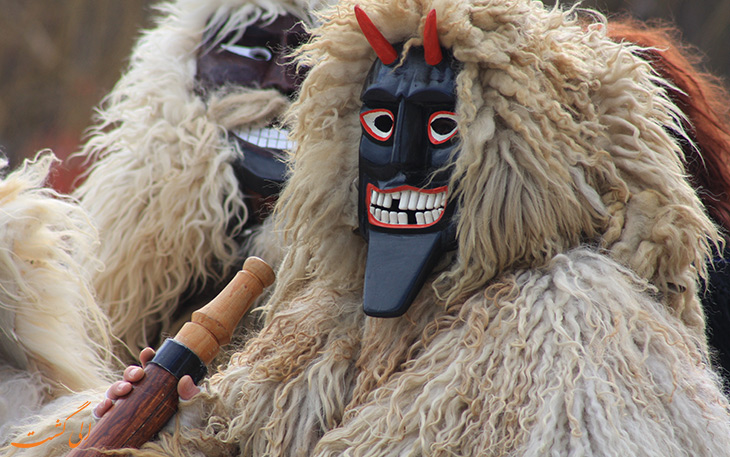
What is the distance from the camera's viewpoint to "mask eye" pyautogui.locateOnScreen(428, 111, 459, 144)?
1026 millimetres

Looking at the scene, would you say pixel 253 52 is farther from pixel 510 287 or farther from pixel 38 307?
pixel 510 287

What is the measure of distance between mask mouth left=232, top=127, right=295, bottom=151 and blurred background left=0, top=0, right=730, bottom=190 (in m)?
3.10

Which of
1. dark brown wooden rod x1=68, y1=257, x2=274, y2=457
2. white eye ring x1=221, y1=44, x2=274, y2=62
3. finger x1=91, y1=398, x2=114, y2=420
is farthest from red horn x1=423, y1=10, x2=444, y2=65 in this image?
white eye ring x1=221, y1=44, x2=274, y2=62

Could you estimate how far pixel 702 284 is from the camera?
129 cm

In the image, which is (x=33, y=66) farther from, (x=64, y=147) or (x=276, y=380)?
(x=276, y=380)

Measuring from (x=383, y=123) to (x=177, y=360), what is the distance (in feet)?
1.42

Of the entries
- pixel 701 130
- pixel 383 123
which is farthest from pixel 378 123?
pixel 701 130

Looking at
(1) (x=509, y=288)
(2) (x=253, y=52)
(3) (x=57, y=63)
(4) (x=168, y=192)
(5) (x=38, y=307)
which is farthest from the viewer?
(3) (x=57, y=63)

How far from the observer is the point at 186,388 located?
3.51ft

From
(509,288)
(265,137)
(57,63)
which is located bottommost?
(57,63)

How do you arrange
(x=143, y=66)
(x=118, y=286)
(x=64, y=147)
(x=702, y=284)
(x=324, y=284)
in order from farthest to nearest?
1. (x=64, y=147)
2. (x=143, y=66)
3. (x=118, y=286)
4. (x=702, y=284)
5. (x=324, y=284)

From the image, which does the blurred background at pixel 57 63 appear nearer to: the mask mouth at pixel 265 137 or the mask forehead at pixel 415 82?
the mask mouth at pixel 265 137

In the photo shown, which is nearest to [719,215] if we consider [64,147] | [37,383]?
[37,383]

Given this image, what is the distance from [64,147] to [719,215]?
13.5 feet
